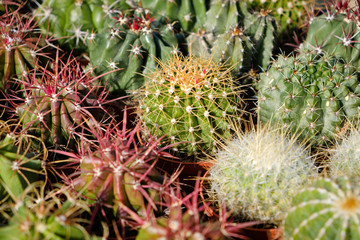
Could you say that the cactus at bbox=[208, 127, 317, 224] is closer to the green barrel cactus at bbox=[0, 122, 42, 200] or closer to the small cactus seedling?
the small cactus seedling

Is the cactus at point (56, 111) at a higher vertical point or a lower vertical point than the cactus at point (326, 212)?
higher

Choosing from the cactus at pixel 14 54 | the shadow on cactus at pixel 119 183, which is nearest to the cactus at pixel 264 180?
the shadow on cactus at pixel 119 183

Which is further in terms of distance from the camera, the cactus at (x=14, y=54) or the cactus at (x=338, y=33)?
the cactus at (x=338, y=33)

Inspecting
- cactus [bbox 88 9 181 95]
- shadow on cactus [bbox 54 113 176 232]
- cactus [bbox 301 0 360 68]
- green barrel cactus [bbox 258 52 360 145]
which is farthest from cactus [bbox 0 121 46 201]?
cactus [bbox 301 0 360 68]

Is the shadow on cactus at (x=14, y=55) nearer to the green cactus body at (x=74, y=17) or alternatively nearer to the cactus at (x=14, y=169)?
the green cactus body at (x=74, y=17)

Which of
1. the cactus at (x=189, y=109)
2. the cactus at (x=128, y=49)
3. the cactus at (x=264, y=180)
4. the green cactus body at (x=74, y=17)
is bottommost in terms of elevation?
the cactus at (x=264, y=180)

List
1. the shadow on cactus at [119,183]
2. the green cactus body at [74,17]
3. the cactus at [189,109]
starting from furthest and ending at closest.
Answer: the green cactus body at [74,17], the cactus at [189,109], the shadow on cactus at [119,183]

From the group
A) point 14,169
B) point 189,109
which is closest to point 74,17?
point 189,109

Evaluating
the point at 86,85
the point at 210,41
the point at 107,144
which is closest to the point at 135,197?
the point at 107,144
